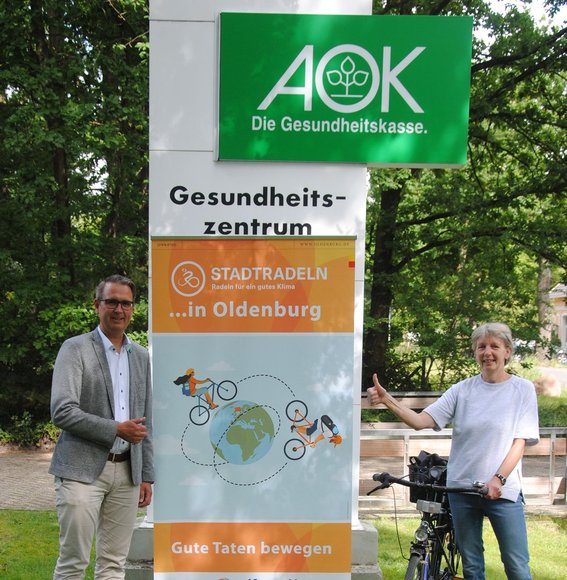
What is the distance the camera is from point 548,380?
2119 cm

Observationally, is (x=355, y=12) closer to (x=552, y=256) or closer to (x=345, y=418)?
(x=345, y=418)

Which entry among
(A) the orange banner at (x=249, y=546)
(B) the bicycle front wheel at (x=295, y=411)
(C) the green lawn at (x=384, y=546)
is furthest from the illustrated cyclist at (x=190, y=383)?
(C) the green lawn at (x=384, y=546)

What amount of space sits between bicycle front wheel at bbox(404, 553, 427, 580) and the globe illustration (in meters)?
1.05

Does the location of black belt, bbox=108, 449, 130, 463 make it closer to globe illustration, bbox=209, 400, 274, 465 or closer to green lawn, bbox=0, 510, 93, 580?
globe illustration, bbox=209, 400, 274, 465

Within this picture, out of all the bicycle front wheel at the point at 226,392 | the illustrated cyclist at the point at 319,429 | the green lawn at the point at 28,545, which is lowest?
the green lawn at the point at 28,545

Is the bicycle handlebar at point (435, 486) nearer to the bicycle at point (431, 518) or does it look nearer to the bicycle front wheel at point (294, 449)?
the bicycle at point (431, 518)

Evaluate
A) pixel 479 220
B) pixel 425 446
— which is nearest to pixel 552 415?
pixel 479 220

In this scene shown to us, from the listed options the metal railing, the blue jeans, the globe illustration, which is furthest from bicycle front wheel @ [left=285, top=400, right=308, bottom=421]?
the metal railing

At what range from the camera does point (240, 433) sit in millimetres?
4531

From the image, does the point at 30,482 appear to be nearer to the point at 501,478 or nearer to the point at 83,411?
the point at 83,411

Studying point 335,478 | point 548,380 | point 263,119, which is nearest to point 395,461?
point 335,478

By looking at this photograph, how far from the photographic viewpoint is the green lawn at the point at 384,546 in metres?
6.43

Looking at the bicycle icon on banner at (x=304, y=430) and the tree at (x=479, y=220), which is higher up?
the tree at (x=479, y=220)

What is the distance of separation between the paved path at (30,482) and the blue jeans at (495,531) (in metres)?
4.80
